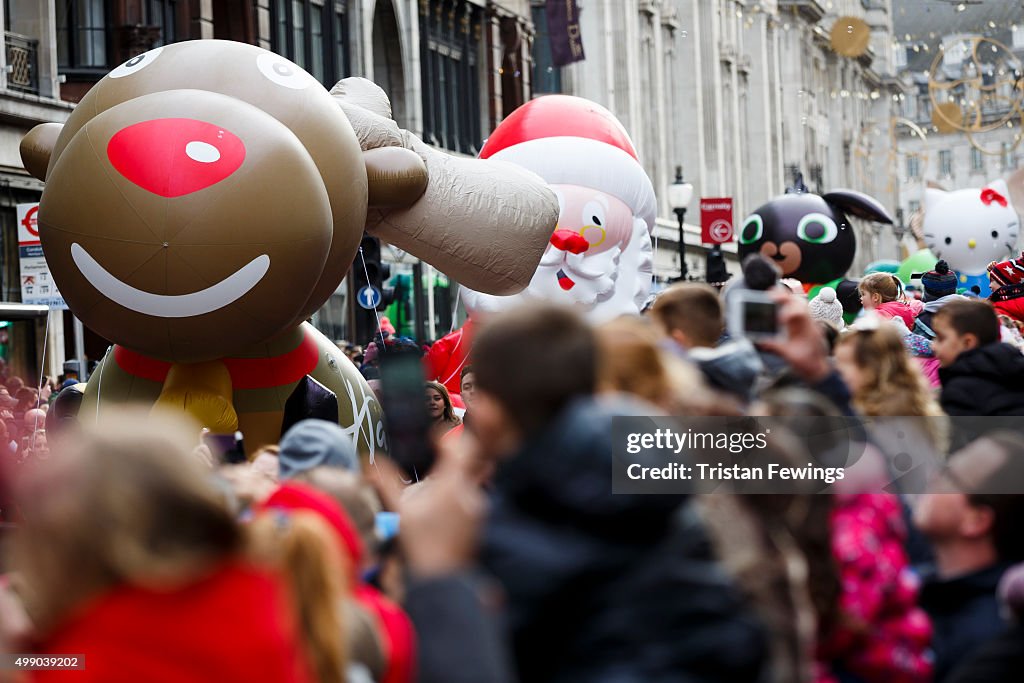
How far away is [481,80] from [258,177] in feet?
104

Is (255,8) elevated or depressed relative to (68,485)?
elevated

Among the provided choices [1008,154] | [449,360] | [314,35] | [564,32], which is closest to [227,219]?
[449,360]

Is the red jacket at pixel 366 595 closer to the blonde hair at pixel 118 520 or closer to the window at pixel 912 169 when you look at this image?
the blonde hair at pixel 118 520

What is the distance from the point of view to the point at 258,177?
7828 mm

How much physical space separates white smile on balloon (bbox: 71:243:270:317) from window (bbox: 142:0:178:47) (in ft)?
58.7

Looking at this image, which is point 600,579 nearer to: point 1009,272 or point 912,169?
point 1009,272

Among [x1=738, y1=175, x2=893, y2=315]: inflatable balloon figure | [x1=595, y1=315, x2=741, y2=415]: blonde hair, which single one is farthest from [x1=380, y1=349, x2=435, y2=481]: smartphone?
[x1=738, y1=175, x2=893, y2=315]: inflatable balloon figure

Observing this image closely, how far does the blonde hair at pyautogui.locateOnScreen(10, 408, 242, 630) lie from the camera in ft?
9.38

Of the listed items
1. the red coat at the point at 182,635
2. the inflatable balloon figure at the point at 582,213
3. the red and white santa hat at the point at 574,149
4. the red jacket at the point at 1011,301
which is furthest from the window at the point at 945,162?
the red coat at the point at 182,635

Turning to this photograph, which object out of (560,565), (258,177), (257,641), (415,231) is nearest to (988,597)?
(560,565)

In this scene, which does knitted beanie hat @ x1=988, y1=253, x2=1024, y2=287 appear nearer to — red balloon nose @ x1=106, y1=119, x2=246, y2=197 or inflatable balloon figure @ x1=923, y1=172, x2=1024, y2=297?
inflatable balloon figure @ x1=923, y1=172, x2=1024, y2=297

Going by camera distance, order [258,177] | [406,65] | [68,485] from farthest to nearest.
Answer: [406,65] < [258,177] < [68,485]

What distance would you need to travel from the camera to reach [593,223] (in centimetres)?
1305

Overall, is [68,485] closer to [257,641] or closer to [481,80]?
[257,641]
